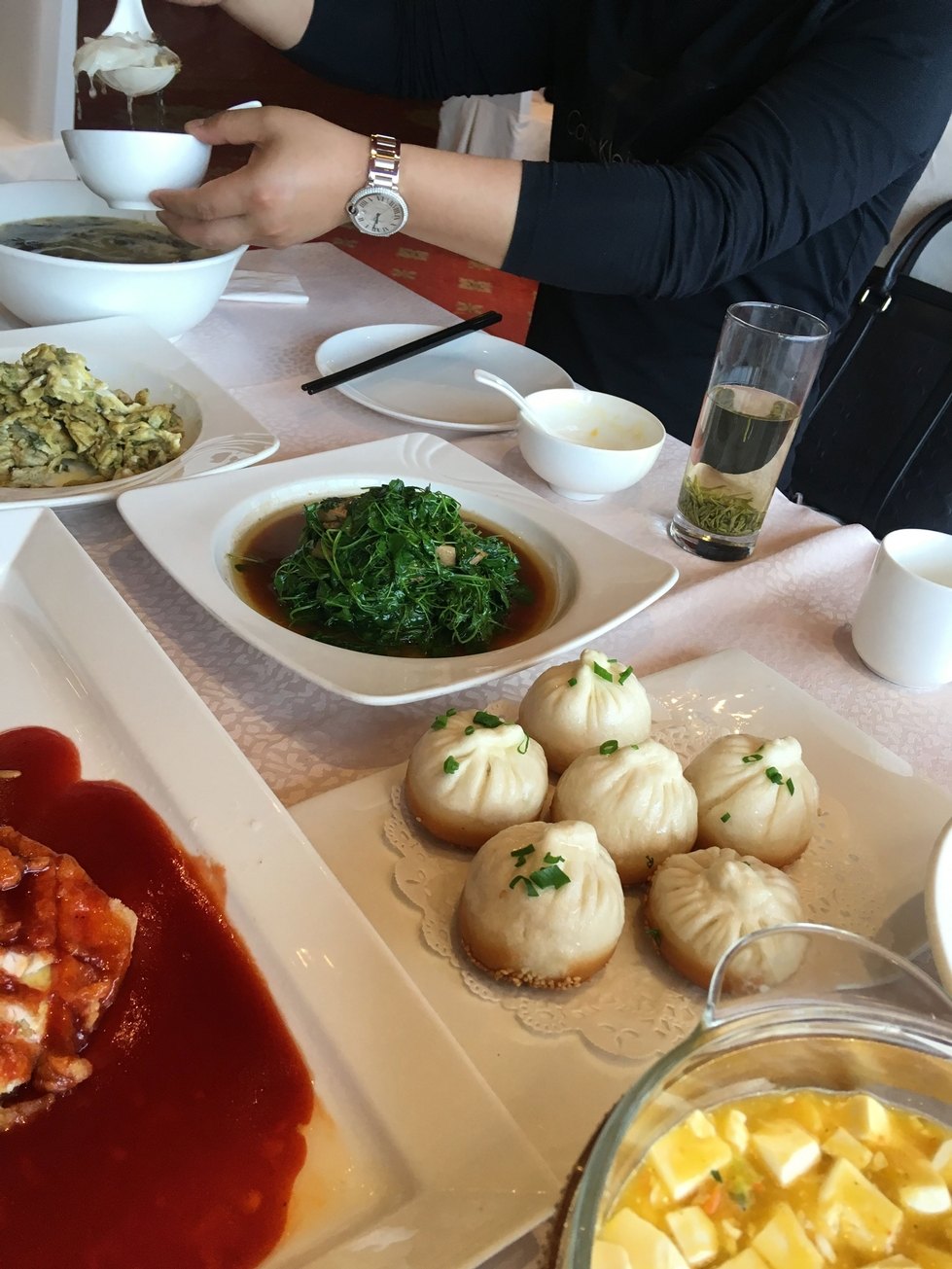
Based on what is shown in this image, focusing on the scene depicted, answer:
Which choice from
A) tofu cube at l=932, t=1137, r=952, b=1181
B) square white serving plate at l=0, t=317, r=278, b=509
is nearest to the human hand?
square white serving plate at l=0, t=317, r=278, b=509

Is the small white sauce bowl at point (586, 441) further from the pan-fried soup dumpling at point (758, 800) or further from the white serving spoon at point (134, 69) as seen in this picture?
the white serving spoon at point (134, 69)

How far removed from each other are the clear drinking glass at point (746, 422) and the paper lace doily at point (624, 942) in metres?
0.52

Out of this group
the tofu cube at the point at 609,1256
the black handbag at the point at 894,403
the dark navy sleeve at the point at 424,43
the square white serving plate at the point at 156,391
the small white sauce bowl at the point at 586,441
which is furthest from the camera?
the black handbag at the point at 894,403

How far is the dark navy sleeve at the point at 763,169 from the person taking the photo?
1573 millimetres

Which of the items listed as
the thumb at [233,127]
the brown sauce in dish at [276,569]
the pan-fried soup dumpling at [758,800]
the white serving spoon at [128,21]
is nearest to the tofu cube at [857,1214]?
the pan-fried soup dumpling at [758,800]

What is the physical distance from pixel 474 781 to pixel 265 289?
1.46 meters

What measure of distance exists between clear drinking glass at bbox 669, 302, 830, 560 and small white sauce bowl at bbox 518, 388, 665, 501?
4.0 inches

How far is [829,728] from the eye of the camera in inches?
41.0

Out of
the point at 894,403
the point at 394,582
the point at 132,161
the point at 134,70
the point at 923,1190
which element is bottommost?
the point at 894,403

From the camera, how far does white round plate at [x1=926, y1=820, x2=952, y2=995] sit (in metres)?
0.68

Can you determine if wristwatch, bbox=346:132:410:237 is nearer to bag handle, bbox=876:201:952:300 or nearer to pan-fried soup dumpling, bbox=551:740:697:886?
pan-fried soup dumpling, bbox=551:740:697:886

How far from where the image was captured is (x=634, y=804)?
32.0 inches

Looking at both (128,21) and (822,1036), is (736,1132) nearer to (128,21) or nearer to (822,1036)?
(822,1036)

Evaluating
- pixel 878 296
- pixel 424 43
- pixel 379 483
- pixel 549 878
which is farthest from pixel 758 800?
pixel 878 296
